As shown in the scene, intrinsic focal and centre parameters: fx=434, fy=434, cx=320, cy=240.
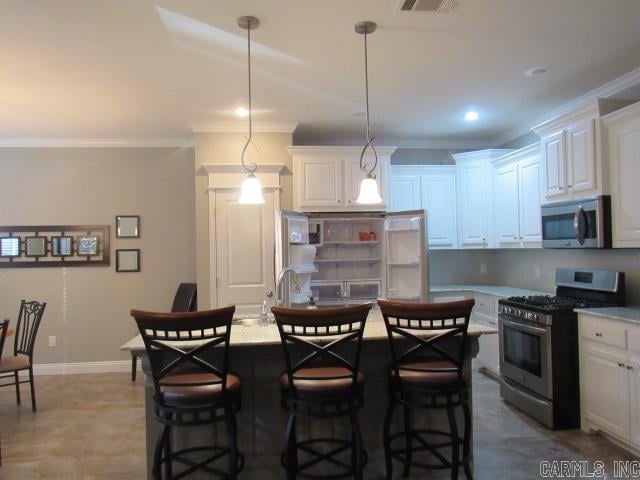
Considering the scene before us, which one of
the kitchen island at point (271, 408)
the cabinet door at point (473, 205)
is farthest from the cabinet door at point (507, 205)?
the kitchen island at point (271, 408)

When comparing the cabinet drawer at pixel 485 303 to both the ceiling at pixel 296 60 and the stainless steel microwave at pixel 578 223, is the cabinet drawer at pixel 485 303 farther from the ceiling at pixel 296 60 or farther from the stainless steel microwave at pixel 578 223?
the ceiling at pixel 296 60

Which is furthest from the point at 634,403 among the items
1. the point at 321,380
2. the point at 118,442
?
the point at 118,442

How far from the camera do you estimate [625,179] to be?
10.4 feet

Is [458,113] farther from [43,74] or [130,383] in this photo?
[130,383]

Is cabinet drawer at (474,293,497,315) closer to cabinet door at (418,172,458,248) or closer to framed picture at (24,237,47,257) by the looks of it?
cabinet door at (418,172,458,248)

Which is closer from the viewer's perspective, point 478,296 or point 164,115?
point 164,115

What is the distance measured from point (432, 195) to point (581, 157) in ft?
6.20

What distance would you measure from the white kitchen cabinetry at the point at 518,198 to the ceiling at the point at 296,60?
0.50 m

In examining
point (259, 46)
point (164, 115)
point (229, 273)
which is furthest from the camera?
point (229, 273)

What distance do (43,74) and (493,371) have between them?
4.79m

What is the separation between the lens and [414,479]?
8.32 ft

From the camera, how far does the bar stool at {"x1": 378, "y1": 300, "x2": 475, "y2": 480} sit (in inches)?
85.6

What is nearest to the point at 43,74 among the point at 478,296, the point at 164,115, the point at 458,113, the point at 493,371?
the point at 164,115

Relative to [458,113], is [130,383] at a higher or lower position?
lower
